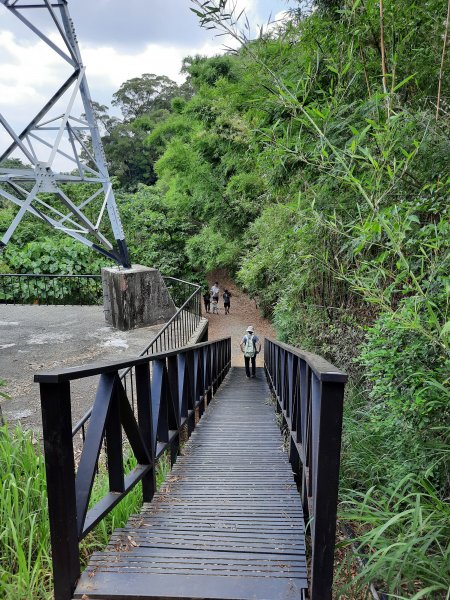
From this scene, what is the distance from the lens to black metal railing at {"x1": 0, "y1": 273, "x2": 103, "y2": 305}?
478 inches

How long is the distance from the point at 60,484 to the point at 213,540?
81 cm

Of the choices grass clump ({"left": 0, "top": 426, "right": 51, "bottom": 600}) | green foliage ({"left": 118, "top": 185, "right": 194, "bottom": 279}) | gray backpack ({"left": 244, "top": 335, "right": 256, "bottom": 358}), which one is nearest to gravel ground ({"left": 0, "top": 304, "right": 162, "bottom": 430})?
grass clump ({"left": 0, "top": 426, "right": 51, "bottom": 600})

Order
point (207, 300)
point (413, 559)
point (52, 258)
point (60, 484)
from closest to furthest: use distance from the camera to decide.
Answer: point (60, 484) → point (413, 559) → point (52, 258) → point (207, 300)

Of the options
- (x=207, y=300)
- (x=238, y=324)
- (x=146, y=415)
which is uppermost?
(x=146, y=415)

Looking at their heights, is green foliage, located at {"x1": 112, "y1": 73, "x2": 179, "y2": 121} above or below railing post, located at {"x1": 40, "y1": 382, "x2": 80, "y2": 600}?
above

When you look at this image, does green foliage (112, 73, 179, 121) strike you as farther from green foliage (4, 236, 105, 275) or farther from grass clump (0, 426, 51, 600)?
grass clump (0, 426, 51, 600)

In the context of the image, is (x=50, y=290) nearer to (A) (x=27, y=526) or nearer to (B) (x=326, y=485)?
(A) (x=27, y=526)

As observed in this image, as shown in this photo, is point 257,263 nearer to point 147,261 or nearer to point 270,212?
point 270,212

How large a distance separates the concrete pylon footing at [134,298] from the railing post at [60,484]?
285 inches

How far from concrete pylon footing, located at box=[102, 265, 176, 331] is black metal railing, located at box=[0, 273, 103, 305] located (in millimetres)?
3400

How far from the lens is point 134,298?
8695 mm

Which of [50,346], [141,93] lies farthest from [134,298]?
[141,93]

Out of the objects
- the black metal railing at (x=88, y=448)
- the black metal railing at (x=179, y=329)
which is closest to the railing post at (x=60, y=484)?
the black metal railing at (x=88, y=448)

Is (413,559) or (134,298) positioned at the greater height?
(134,298)
